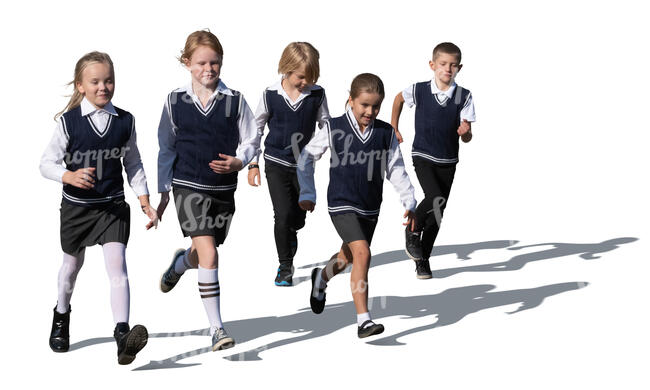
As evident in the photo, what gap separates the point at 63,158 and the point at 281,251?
292cm

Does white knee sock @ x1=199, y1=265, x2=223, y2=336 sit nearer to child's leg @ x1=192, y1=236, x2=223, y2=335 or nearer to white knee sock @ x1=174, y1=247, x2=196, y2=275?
child's leg @ x1=192, y1=236, x2=223, y2=335

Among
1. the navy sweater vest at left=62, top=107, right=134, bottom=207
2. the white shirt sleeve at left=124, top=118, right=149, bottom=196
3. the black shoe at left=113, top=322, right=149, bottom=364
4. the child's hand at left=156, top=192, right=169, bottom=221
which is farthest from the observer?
the child's hand at left=156, top=192, right=169, bottom=221

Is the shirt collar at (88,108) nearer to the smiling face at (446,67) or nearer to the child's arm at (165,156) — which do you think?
the child's arm at (165,156)

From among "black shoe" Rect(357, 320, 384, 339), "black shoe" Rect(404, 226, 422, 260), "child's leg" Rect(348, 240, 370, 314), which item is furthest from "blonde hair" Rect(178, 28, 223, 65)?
"black shoe" Rect(404, 226, 422, 260)

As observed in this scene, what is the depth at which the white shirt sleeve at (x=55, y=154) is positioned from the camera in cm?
830

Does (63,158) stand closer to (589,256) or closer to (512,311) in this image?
(512,311)

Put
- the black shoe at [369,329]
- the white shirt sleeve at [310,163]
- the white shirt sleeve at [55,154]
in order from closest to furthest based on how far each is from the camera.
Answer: the white shirt sleeve at [55,154] → the black shoe at [369,329] → the white shirt sleeve at [310,163]

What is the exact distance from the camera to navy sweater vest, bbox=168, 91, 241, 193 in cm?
880

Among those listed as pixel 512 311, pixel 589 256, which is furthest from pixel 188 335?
pixel 589 256

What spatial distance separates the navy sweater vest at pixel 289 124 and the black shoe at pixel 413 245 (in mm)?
1510

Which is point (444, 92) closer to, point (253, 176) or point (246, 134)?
point (253, 176)

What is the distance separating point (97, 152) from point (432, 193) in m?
3.65

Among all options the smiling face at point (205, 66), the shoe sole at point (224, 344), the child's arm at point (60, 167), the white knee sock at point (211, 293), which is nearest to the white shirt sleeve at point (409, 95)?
the smiling face at point (205, 66)

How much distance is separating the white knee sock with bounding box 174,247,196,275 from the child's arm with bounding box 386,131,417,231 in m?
1.96
